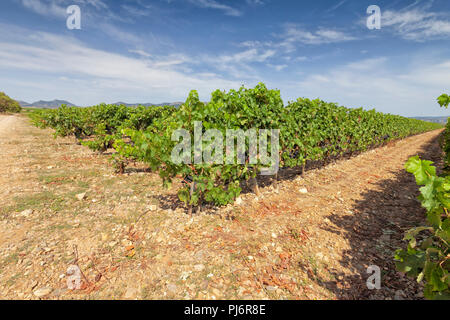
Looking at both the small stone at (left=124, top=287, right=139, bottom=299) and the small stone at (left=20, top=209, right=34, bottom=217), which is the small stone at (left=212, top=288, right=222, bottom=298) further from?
the small stone at (left=20, top=209, right=34, bottom=217)

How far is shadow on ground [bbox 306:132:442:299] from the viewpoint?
309 centimetres

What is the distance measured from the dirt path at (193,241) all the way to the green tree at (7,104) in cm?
8180

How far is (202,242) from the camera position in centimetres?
400

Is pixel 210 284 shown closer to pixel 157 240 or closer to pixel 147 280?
pixel 147 280

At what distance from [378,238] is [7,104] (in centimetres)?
9209

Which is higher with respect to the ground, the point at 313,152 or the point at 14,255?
the point at 313,152

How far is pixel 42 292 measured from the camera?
2855 millimetres

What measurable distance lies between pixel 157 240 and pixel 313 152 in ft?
21.6

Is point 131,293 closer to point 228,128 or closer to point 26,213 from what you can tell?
point 228,128

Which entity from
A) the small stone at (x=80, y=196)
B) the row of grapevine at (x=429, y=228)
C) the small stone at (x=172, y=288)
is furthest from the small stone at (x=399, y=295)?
the small stone at (x=80, y=196)

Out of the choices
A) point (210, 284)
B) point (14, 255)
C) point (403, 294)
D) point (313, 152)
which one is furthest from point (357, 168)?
point (14, 255)

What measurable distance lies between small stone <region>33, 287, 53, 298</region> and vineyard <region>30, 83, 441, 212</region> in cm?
231

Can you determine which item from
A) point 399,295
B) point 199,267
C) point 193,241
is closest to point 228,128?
point 193,241

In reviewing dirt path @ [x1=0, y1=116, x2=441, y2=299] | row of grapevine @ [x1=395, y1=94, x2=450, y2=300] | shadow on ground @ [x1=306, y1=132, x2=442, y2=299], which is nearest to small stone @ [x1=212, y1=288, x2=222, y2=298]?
dirt path @ [x1=0, y1=116, x2=441, y2=299]
